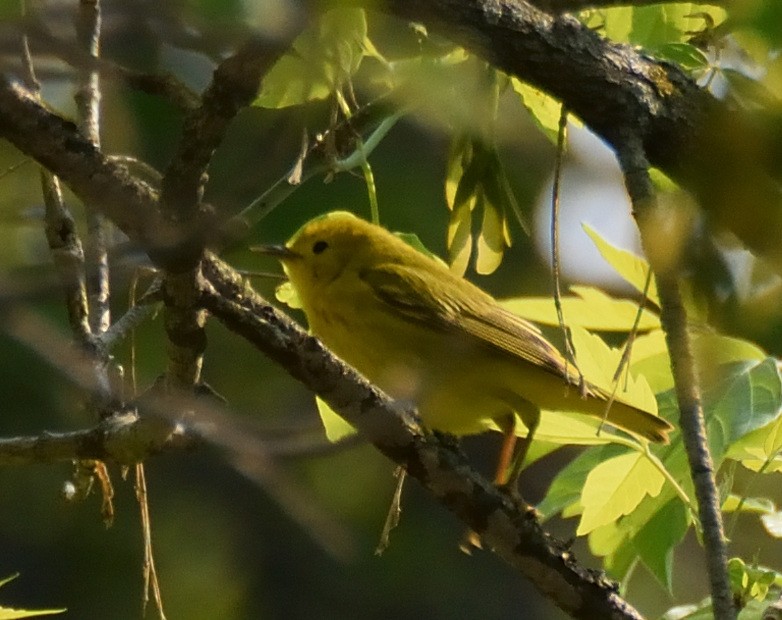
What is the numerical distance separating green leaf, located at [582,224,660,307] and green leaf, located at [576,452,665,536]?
30 cm

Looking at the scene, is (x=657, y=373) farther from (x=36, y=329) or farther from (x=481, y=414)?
(x=36, y=329)

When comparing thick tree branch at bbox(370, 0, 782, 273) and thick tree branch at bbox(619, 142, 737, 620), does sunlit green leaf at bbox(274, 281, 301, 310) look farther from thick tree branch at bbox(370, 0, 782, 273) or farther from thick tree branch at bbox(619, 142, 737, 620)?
thick tree branch at bbox(619, 142, 737, 620)

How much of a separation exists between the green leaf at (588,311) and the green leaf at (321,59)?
1.85 feet

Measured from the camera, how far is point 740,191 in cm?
73

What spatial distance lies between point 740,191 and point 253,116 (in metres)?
2.35

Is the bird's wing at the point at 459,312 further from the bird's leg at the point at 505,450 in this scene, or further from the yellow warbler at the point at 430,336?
the bird's leg at the point at 505,450

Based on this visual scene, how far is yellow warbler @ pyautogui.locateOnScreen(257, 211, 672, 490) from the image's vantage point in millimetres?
2922

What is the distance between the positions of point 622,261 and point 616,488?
39 cm

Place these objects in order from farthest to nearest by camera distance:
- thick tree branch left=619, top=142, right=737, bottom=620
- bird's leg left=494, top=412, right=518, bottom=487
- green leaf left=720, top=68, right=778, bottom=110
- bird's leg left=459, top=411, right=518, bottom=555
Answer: bird's leg left=494, top=412, right=518, bottom=487 < bird's leg left=459, top=411, right=518, bottom=555 < thick tree branch left=619, top=142, right=737, bottom=620 < green leaf left=720, top=68, right=778, bottom=110

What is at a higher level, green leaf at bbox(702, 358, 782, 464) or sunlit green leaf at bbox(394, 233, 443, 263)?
green leaf at bbox(702, 358, 782, 464)

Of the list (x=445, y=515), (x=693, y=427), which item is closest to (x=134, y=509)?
(x=445, y=515)

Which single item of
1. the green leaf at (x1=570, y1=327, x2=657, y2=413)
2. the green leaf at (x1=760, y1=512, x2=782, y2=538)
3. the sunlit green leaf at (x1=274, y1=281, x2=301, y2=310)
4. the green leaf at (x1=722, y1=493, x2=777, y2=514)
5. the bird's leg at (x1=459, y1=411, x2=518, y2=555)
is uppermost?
the green leaf at (x1=570, y1=327, x2=657, y2=413)

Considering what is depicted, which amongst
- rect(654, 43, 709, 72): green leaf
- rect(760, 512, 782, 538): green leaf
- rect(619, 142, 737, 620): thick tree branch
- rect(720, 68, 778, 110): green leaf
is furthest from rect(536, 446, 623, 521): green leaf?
rect(720, 68, 778, 110): green leaf

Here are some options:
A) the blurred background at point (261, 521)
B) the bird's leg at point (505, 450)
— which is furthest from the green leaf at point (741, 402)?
the blurred background at point (261, 521)
